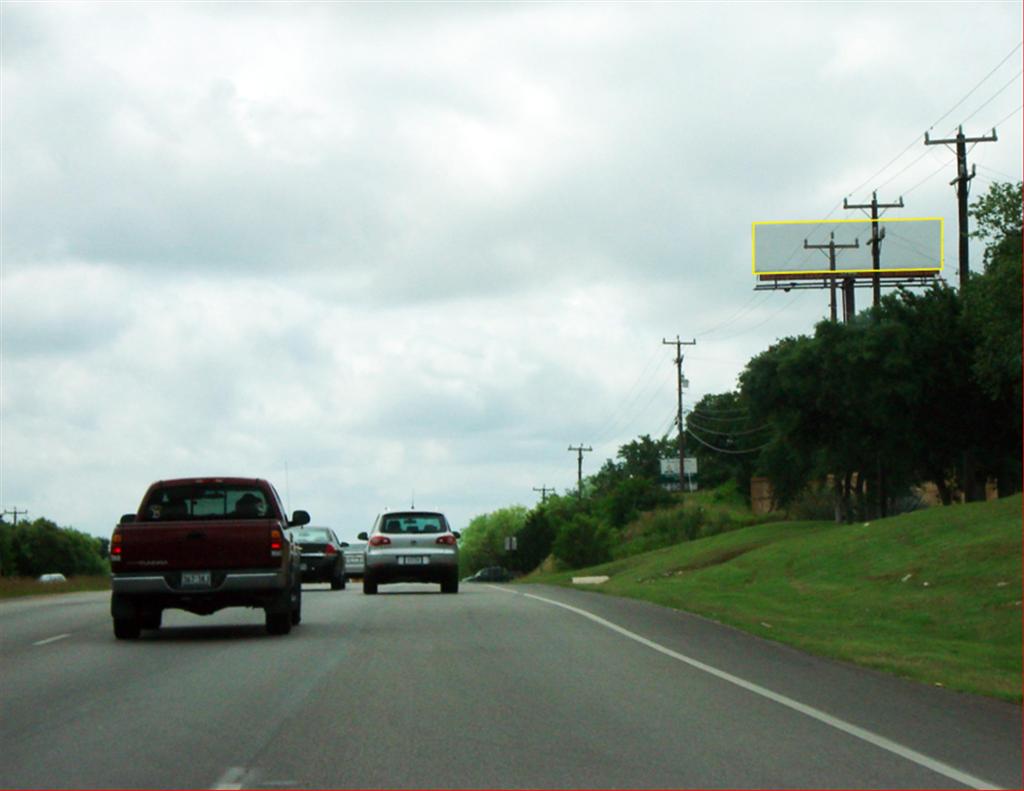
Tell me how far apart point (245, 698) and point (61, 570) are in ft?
525

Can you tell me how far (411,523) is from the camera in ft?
112

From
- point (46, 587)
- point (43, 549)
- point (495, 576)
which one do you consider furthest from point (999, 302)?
point (43, 549)

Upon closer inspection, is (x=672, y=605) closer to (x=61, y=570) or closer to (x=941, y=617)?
(x=941, y=617)

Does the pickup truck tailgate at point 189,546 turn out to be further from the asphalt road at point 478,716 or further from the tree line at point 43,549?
the tree line at point 43,549

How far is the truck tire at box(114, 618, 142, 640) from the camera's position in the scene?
2070 centimetres

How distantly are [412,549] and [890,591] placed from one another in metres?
9.69

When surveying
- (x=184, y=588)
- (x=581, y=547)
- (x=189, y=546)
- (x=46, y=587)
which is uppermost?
(x=189, y=546)

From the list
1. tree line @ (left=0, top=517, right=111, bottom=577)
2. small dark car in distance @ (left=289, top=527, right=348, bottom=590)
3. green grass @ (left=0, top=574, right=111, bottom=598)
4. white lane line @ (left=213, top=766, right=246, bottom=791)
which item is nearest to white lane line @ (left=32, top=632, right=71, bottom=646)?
white lane line @ (left=213, top=766, right=246, bottom=791)

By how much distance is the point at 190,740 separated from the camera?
36.7ft

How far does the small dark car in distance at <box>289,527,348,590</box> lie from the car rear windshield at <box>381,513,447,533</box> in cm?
433

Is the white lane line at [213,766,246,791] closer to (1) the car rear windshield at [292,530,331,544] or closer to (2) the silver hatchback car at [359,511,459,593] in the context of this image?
(2) the silver hatchback car at [359,511,459,593]

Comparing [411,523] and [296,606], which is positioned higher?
[411,523]

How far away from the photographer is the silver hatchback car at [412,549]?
110ft

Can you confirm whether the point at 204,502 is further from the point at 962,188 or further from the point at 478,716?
the point at 962,188
